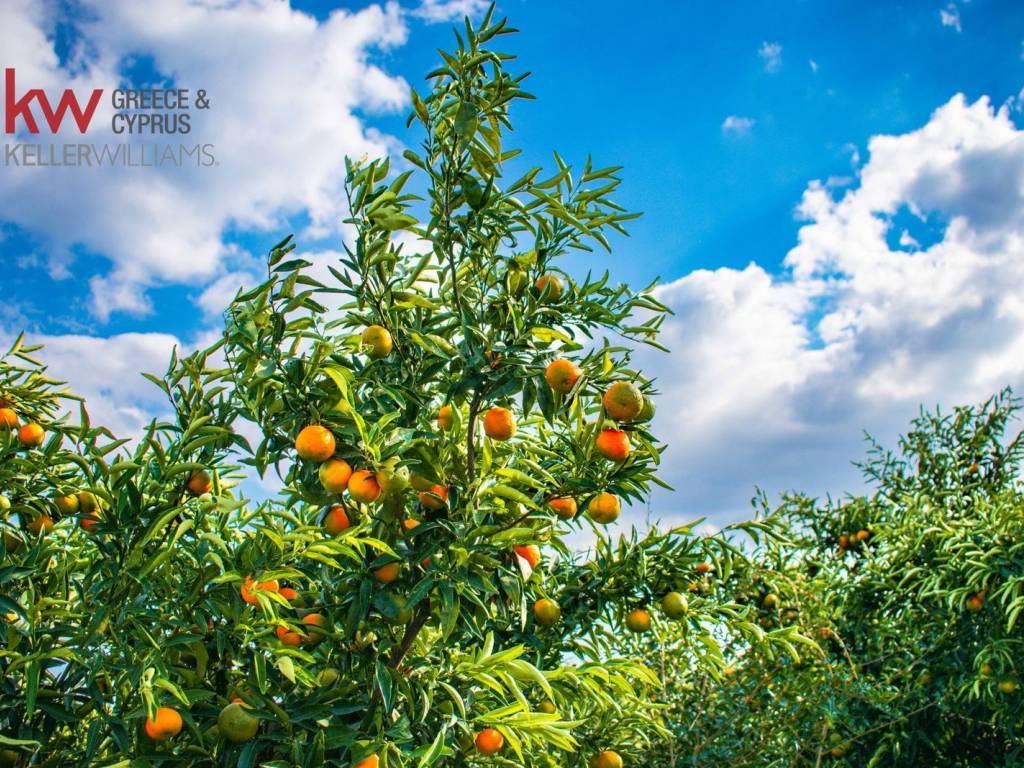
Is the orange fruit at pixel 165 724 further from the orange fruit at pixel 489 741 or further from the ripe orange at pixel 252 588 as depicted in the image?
the orange fruit at pixel 489 741

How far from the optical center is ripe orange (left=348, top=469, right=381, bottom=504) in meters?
1.86

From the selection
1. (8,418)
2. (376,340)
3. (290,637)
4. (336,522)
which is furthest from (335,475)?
(8,418)

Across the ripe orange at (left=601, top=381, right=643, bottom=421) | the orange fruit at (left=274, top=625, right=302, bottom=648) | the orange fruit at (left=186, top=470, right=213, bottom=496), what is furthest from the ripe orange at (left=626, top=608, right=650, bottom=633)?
the orange fruit at (left=186, top=470, right=213, bottom=496)

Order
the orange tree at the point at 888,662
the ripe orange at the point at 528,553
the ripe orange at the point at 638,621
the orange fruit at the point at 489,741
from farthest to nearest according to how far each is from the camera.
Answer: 1. the orange tree at the point at 888,662
2. the ripe orange at the point at 638,621
3. the ripe orange at the point at 528,553
4. the orange fruit at the point at 489,741

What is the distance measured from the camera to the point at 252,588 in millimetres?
1813

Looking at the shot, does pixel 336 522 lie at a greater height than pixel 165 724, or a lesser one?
greater

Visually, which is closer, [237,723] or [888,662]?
[237,723]

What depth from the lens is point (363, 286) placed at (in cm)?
214

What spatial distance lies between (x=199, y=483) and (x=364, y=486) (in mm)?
502

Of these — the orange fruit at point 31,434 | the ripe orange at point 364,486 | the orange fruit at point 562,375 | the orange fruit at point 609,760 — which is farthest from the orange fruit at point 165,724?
the orange fruit at point 609,760

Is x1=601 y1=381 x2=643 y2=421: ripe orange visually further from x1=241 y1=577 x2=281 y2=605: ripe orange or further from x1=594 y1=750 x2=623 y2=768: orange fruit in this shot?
x1=594 y1=750 x2=623 y2=768: orange fruit

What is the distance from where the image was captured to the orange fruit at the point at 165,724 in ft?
6.12

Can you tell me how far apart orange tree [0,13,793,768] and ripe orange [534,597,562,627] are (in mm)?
142

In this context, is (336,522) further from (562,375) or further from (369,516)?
(562,375)
